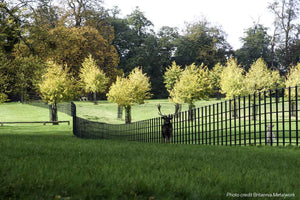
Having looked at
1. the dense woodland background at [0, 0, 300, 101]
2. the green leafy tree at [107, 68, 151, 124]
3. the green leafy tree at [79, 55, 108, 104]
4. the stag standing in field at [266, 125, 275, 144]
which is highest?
the dense woodland background at [0, 0, 300, 101]

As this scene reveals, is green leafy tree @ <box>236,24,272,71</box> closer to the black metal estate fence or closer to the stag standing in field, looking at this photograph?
the black metal estate fence

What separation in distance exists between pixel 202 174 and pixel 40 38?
16.0m

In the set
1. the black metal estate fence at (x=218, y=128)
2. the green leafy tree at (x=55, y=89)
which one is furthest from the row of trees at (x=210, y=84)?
the black metal estate fence at (x=218, y=128)

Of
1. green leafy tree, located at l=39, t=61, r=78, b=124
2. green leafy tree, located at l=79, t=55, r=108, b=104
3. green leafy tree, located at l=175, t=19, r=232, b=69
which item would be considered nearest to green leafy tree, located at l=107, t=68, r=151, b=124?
green leafy tree, located at l=39, t=61, r=78, b=124

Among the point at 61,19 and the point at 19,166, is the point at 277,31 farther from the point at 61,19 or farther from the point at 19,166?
Result: the point at 19,166

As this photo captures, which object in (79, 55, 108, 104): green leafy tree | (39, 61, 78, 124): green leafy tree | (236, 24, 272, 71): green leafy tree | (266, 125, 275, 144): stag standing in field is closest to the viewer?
(266, 125, 275, 144): stag standing in field

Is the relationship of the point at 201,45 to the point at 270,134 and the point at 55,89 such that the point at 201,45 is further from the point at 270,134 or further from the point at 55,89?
the point at 270,134

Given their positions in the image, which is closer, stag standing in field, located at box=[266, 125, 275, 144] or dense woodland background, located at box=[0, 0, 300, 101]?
stag standing in field, located at box=[266, 125, 275, 144]

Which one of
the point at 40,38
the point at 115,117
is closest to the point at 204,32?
the point at 115,117

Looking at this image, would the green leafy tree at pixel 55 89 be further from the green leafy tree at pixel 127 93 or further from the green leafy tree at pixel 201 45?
the green leafy tree at pixel 201 45

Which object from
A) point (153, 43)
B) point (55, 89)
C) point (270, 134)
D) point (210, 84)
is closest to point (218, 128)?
point (270, 134)

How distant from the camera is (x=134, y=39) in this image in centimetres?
6562

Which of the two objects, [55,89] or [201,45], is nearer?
[55,89]

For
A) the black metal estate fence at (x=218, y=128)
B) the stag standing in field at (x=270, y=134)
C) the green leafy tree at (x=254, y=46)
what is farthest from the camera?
the green leafy tree at (x=254, y=46)
